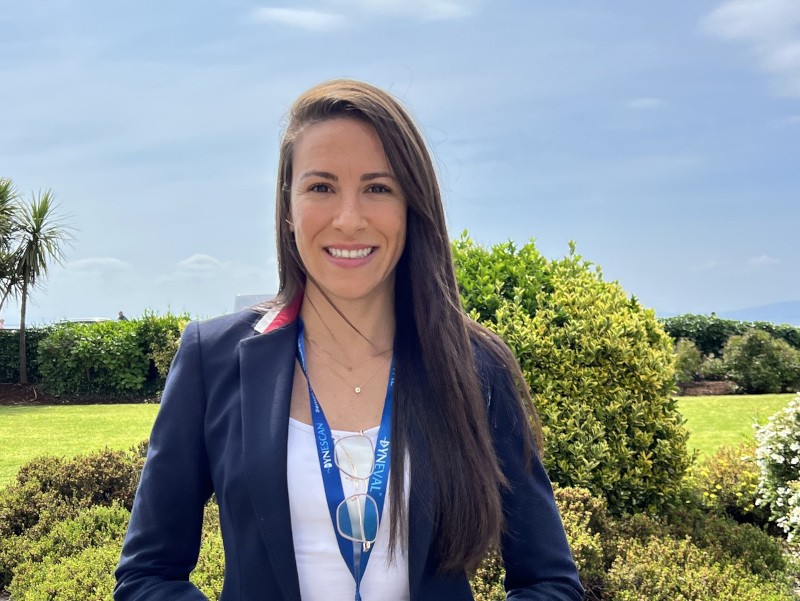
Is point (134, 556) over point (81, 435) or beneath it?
over

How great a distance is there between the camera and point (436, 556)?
199cm

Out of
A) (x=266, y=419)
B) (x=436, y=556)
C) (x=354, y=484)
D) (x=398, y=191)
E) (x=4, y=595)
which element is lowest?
(x=4, y=595)

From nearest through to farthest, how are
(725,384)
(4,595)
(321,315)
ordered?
(321,315), (4,595), (725,384)

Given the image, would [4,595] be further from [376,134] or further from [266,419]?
[376,134]

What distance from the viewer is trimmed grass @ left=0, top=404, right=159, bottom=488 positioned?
11430 millimetres

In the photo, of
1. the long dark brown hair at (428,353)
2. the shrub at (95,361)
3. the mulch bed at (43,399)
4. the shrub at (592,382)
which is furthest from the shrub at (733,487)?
the shrub at (95,361)

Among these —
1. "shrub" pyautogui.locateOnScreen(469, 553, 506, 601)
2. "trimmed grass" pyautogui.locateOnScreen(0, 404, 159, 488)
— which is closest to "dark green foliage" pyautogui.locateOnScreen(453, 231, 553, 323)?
"shrub" pyautogui.locateOnScreen(469, 553, 506, 601)

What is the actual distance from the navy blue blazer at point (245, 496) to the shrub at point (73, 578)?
7.75 ft

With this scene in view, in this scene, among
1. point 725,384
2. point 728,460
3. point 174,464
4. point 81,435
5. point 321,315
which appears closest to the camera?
point 174,464

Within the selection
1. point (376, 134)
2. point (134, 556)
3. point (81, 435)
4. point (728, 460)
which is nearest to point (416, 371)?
point (376, 134)

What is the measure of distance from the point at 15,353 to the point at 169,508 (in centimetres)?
2325

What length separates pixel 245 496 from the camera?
1894 millimetres

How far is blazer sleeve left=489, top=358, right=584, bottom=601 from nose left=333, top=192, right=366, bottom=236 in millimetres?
606

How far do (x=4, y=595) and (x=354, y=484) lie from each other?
487 cm
